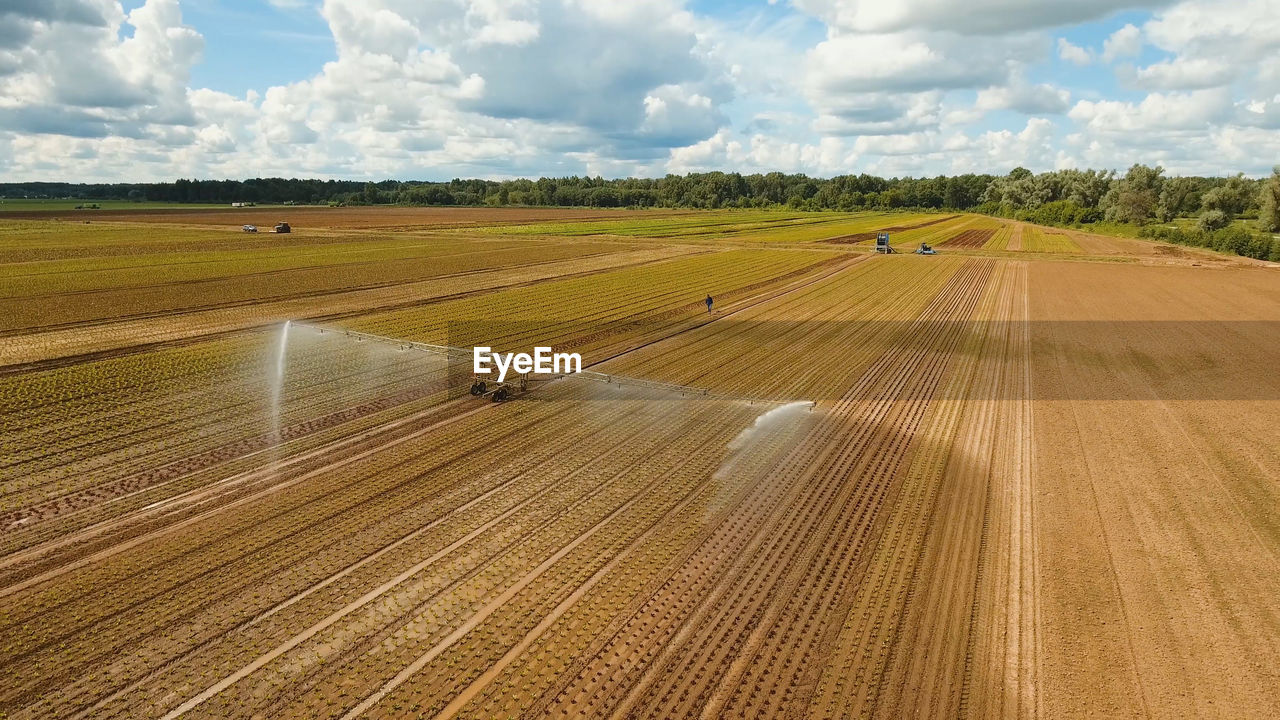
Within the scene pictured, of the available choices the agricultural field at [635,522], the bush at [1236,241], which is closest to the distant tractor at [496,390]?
the agricultural field at [635,522]

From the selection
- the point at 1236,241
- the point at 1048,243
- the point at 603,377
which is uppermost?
the point at 1236,241

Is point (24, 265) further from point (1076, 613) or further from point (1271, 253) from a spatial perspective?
point (1271, 253)

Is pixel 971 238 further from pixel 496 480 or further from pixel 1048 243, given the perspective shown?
pixel 496 480

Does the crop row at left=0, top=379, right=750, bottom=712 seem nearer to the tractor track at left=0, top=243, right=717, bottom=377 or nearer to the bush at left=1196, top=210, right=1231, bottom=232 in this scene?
the tractor track at left=0, top=243, right=717, bottom=377

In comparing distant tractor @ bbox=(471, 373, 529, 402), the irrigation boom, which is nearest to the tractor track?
the irrigation boom

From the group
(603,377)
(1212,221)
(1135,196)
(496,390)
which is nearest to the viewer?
(496,390)

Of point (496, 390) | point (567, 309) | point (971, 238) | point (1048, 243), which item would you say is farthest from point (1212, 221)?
point (496, 390)

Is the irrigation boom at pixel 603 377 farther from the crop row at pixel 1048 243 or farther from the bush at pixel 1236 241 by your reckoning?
the bush at pixel 1236 241

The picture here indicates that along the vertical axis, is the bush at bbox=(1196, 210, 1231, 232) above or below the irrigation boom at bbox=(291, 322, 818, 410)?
above

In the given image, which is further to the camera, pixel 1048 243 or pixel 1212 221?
pixel 1048 243
